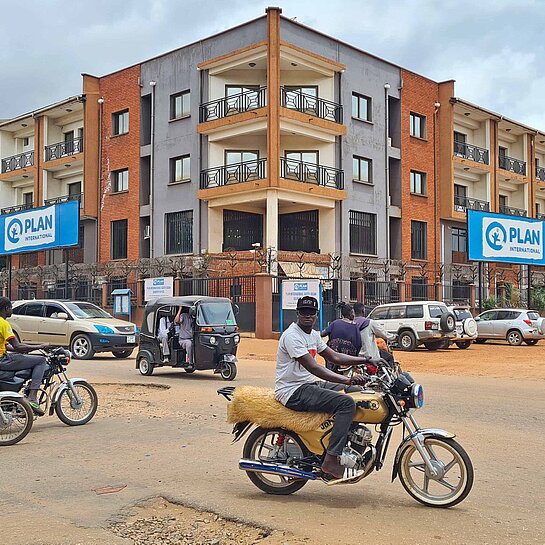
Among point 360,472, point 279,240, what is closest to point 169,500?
point 360,472

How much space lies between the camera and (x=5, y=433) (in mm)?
8656

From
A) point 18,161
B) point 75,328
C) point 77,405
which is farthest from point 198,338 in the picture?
point 18,161

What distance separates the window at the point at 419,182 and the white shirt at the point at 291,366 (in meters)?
34.1

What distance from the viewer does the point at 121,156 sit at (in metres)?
39.1

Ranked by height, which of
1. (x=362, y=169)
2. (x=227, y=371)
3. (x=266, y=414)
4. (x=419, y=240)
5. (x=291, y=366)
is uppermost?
(x=362, y=169)

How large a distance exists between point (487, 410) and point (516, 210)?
121 feet

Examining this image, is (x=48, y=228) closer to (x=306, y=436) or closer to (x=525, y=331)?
(x=525, y=331)

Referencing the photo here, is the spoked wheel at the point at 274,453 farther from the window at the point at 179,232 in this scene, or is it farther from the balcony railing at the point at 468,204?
the balcony railing at the point at 468,204

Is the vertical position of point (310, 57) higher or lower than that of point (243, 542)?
higher

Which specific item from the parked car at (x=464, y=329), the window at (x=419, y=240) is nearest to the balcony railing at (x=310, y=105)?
the window at (x=419, y=240)

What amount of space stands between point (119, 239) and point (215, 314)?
79.8 feet

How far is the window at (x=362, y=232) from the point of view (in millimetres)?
35594

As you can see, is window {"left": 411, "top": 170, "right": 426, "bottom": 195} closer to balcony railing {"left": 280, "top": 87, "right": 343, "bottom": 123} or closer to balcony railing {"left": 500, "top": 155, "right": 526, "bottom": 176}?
balcony railing {"left": 280, "top": 87, "right": 343, "bottom": 123}

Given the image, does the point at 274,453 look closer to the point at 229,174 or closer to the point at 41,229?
the point at 229,174
